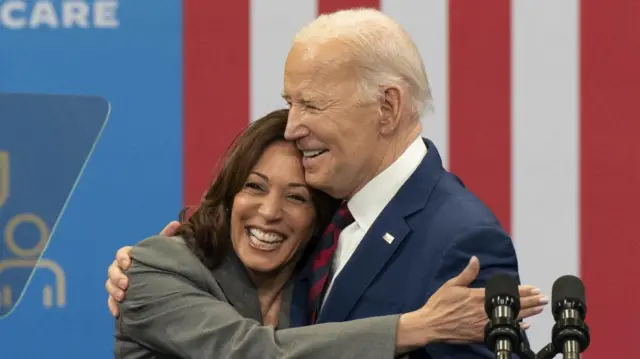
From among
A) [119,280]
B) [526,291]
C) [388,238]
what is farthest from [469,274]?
[119,280]

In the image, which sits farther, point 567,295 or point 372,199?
point 372,199

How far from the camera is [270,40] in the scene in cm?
294

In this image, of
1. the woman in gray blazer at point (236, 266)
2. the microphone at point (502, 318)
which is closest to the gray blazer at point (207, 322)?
the woman in gray blazer at point (236, 266)

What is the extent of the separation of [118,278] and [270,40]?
Result: 3.48 feet

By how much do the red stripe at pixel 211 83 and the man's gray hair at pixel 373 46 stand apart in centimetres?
89

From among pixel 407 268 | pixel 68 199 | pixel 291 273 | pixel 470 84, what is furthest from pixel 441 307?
pixel 68 199

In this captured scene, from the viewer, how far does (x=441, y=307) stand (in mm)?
1810

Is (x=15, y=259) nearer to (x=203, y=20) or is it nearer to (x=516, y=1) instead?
(x=203, y=20)

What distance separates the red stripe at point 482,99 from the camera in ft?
9.51

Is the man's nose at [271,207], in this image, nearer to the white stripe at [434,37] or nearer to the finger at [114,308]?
the finger at [114,308]

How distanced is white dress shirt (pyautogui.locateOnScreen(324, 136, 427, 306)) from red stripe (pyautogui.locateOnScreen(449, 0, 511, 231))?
84 cm

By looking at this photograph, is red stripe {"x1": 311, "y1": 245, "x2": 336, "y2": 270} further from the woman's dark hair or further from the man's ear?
the man's ear

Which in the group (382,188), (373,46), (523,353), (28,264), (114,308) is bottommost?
(28,264)

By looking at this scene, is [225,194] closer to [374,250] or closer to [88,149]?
[374,250]
